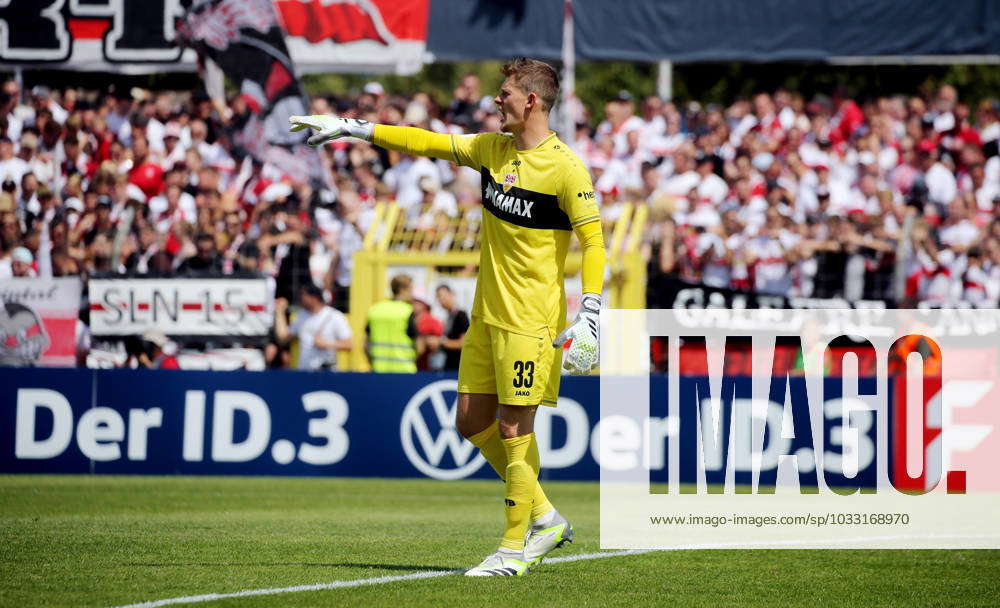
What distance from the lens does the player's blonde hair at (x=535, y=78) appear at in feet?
23.8

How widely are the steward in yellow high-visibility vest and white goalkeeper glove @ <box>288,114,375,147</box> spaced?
26.0 ft

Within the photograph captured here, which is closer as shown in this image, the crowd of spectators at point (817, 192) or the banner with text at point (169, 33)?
the crowd of spectators at point (817, 192)

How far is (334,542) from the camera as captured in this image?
8.90 m

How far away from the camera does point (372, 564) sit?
25.6 ft

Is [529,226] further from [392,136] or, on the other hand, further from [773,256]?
[773,256]

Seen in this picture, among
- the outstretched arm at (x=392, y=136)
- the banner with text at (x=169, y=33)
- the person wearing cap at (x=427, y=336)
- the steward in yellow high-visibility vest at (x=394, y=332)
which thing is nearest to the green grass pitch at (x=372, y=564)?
the outstretched arm at (x=392, y=136)

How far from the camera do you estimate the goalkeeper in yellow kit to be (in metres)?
7.27

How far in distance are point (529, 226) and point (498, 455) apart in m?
1.30

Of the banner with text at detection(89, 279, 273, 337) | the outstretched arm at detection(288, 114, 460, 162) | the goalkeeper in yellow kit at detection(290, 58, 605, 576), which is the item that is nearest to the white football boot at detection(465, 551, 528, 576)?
the goalkeeper in yellow kit at detection(290, 58, 605, 576)

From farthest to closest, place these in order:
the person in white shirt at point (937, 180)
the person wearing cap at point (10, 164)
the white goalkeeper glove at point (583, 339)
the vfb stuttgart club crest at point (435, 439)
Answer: the person wearing cap at point (10, 164) < the person in white shirt at point (937, 180) < the vfb stuttgart club crest at point (435, 439) < the white goalkeeper glove at point (583, 339)

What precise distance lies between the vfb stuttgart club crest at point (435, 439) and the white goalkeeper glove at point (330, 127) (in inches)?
288

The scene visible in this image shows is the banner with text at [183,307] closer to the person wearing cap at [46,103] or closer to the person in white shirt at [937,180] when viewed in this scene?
the person wearing cap at [46,103]

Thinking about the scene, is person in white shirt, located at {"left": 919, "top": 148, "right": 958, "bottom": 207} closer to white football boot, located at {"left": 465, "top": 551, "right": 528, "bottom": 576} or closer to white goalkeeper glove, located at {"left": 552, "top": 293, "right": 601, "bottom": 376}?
white goalkeeper glove, located at {"left": 552, "top": 293, "right": 601, "bottom": 376}

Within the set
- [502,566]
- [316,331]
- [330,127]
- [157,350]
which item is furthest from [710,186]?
[502,566]
